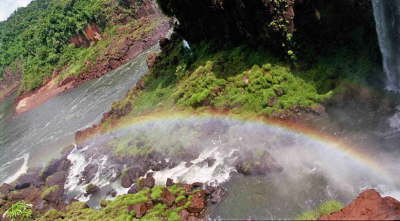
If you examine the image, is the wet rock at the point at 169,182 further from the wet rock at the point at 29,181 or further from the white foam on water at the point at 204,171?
the wet rock at the point at 29,181

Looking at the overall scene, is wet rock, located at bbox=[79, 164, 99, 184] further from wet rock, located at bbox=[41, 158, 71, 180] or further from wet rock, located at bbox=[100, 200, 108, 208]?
wet rock, located at bbox=[100, 200, 108, 208]

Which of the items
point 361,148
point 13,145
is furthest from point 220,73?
point 13,145

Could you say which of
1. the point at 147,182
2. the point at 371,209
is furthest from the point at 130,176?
the point at 371,209

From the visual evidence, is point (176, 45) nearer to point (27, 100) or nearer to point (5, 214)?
point (5, 214)

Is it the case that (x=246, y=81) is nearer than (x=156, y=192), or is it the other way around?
(x=156, y=192)

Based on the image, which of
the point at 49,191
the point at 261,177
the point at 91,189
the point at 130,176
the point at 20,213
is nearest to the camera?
the point at 261,177

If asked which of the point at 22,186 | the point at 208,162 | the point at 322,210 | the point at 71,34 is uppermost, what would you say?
the point at 71,34

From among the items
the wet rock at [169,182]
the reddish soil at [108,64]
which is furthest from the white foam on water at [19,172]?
the reddish soil at [108,64]

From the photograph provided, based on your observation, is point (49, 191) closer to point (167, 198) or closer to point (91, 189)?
point (91, 189)
